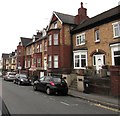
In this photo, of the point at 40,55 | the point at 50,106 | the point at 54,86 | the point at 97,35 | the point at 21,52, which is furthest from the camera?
→ the point at 21,52

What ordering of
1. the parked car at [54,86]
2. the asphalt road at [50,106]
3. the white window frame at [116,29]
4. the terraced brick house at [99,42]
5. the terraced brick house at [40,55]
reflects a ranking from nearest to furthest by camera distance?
1. the asphalt road at [50,106]
2. the parked car at [54,86]
3. the white window frame at [116,29]
4. the terraced brick house at [99,42]
5. the terraced brick house at [40,55]

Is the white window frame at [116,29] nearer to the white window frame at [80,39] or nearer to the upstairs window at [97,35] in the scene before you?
the upstairs window at [97,35]

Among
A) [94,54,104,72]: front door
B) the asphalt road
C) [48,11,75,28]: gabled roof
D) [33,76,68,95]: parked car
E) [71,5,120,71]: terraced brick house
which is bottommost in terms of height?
the asphalt road

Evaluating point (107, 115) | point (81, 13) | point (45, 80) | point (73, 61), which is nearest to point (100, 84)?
A: point (45, 80)

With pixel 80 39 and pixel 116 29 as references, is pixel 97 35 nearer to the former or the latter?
pixel 116 29

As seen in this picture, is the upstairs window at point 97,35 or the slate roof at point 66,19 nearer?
the upstairs window at point 97,35

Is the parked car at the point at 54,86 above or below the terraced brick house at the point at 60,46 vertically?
below

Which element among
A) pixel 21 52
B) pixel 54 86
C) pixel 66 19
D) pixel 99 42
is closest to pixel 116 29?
pixel 99 42

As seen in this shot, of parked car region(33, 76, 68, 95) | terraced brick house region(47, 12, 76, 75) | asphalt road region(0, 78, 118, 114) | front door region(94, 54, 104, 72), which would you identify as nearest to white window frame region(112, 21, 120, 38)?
front door region(94, 54, 104, 72)

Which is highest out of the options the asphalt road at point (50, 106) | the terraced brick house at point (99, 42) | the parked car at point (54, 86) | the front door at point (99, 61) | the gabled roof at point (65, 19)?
the gabled roof at point (65, 19)

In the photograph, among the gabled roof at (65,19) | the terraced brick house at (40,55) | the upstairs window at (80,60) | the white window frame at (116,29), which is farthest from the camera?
the terraced brick house at (40,55)

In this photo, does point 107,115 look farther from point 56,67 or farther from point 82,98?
point 56,67

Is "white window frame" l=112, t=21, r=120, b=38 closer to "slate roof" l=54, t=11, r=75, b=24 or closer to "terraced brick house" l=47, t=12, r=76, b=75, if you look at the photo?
"terraced brick house" l=47, t=12, r=76, b=75

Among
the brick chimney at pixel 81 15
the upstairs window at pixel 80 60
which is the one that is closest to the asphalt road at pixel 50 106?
the upstairs window at pixel 80 60
